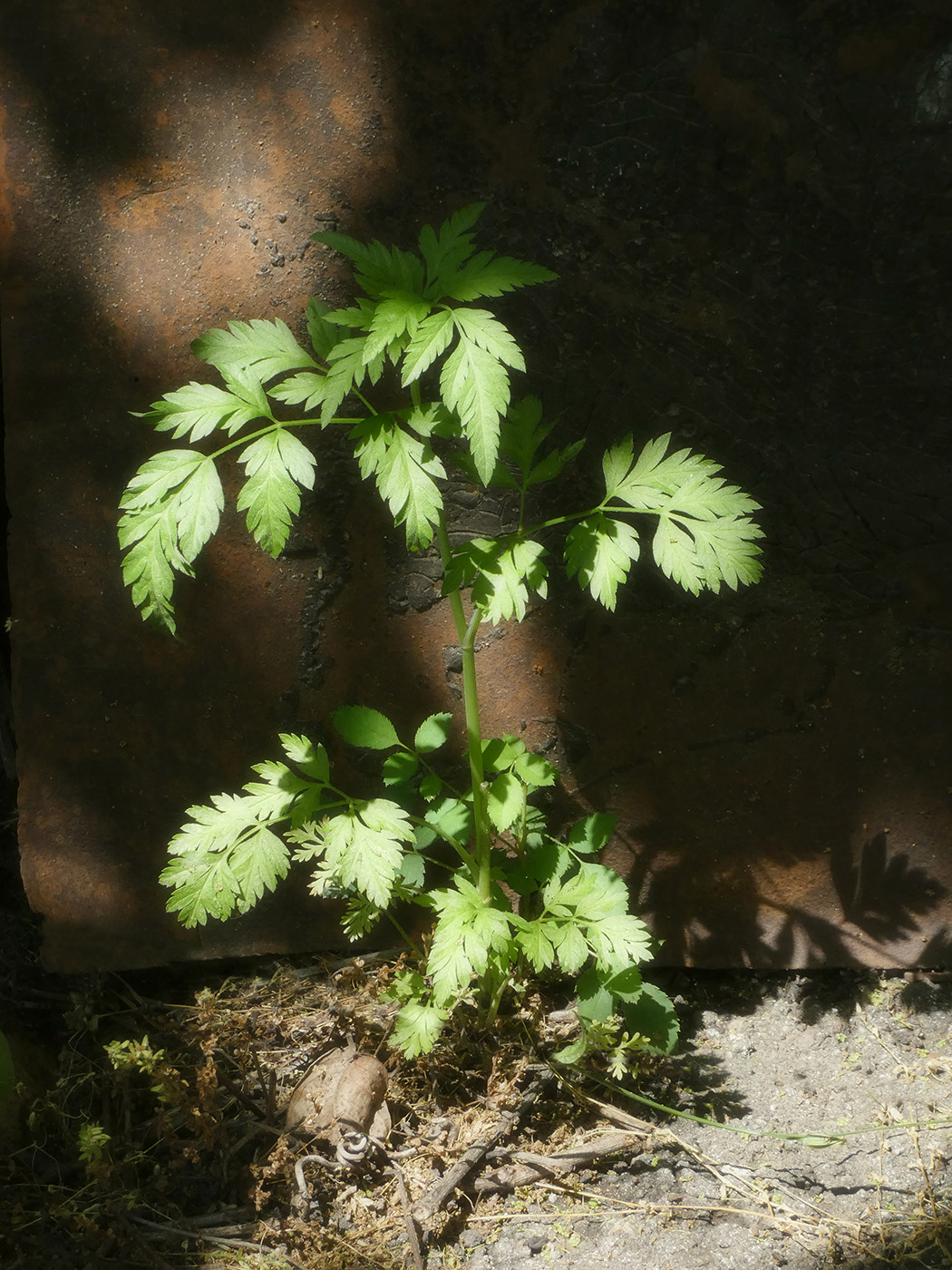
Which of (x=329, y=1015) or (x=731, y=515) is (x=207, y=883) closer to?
(x=329, y=1015)

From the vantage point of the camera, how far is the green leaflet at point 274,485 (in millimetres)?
1544

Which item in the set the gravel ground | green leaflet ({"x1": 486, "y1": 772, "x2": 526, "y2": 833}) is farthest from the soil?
green leaflet ({"x1": 486, "y1": 772, "x2": 526, "y2": 833})

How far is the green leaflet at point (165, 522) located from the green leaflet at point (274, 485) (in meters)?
0.07

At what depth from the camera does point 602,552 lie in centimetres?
165

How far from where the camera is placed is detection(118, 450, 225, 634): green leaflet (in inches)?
62.1

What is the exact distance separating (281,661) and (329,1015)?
2.66ft

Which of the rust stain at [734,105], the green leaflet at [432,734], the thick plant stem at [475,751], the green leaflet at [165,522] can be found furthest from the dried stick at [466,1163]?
the rust stain at [734,105]

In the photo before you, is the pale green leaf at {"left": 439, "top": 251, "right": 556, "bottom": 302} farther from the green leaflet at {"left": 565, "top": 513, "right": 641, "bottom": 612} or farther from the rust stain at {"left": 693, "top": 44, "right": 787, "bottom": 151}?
the rust stain at {"left": 693, "top": 44, "right": 787, "bottom": 151}

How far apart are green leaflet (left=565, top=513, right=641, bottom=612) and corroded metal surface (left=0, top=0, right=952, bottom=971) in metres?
0.45

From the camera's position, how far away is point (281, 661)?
7.35 ft

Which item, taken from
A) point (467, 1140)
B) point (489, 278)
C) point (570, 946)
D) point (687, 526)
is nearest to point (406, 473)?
point (489, 278)

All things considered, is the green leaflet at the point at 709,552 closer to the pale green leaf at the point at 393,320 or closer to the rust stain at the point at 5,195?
the pale green leaf at the point at 393,320

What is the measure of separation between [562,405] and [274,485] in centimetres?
73

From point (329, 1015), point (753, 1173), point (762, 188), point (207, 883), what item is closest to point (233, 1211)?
point (329, 1015)
